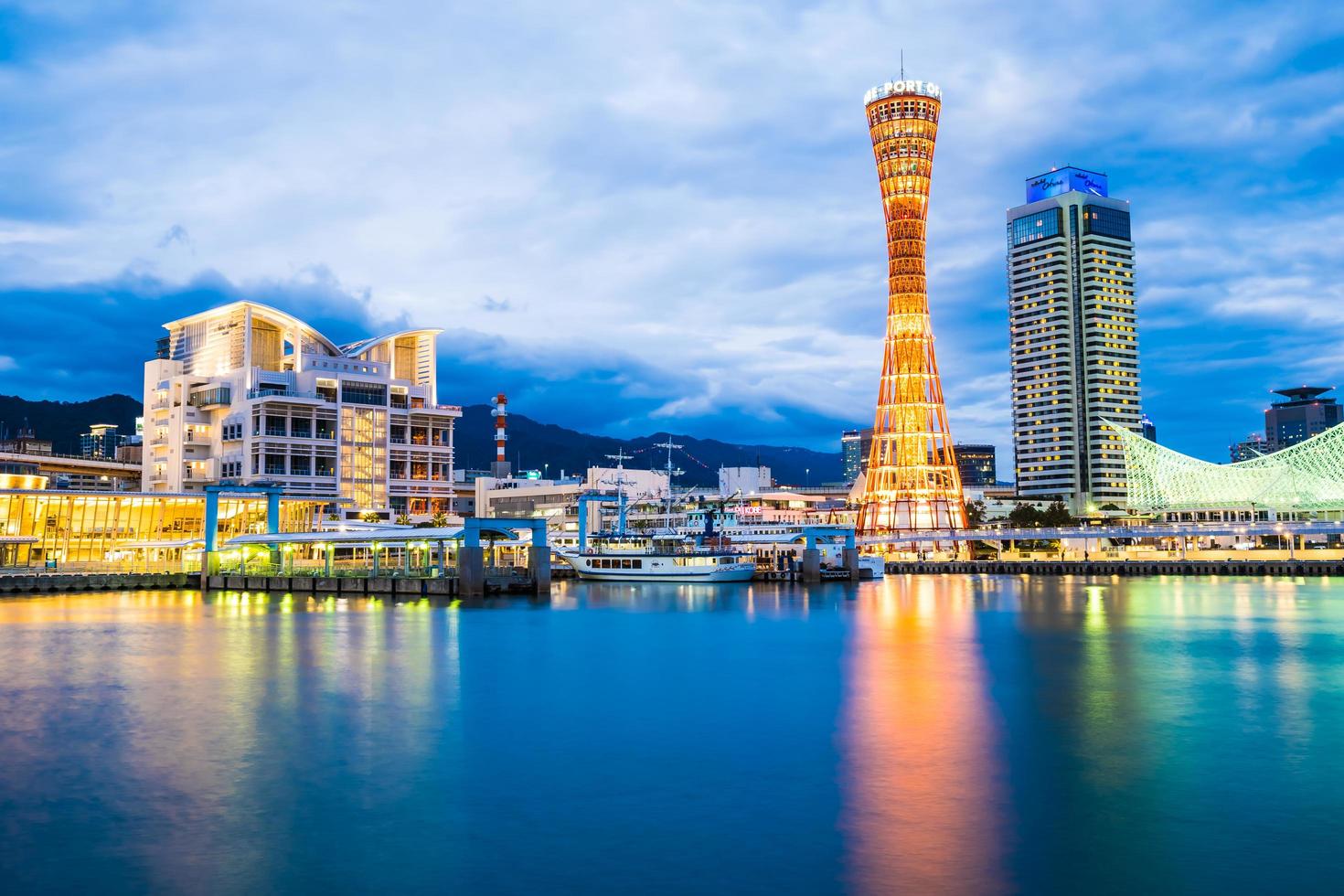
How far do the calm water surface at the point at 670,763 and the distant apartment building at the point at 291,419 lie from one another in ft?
212

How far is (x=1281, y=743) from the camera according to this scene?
23.3 m

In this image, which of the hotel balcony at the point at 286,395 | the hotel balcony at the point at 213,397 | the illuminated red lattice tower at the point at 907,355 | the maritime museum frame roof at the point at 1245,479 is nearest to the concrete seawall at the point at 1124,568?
the illuminated red lattice tower at the point at 907,355

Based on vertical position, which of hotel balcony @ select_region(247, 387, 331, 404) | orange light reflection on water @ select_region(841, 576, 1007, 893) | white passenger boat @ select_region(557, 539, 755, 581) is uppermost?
hotel balcony @ select_region(247, 387, 331, 404)

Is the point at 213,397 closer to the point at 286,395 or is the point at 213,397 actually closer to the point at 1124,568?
the point at 286,395

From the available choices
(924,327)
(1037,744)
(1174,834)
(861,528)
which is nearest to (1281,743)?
(1037,744)

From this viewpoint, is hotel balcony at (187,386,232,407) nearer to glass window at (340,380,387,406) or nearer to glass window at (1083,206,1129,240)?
glass window at (340,380,387,406)

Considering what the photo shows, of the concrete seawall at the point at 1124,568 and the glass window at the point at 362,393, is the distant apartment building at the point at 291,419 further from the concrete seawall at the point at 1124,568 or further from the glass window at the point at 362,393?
the concrete seawall at the point at 1124,568

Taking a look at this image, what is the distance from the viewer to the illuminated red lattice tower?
10306 cm

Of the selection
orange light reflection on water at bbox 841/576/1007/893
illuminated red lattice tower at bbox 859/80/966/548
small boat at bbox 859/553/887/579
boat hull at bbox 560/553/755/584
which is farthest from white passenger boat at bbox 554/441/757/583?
orange light reflection on water at bbox 841/576/1007/893

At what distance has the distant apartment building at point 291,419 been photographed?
354 feet

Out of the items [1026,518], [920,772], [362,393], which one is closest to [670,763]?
[920,772]

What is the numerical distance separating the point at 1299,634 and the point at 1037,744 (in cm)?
2713

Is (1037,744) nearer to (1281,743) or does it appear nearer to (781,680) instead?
(1281,743)

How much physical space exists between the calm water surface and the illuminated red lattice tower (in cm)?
6529
